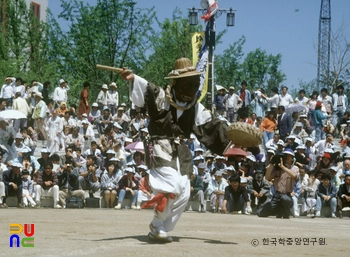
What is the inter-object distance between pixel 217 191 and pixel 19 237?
8.09 metres

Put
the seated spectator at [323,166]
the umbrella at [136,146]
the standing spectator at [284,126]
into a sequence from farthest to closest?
the standing spectator at [284,126] → the umbrella at [136,146] → the seated spectator at [323,166]

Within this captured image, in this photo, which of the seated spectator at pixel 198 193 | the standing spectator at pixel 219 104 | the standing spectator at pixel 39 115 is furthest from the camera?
the standing spectator at pixel 219 104

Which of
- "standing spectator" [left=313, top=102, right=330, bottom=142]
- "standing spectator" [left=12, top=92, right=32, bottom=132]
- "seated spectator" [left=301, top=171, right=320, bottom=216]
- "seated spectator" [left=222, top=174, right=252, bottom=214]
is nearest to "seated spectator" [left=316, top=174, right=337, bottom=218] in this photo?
"seated spectator" [left=301, top=171, right=320, bottom=216]

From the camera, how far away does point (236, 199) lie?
15227mm

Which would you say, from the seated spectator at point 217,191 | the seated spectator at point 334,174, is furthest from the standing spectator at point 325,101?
the seated spectator at point 217,191

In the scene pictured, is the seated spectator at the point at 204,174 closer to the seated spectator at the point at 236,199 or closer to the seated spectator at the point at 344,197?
the seated spectator at the point at 236,199

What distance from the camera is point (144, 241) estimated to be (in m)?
8.23

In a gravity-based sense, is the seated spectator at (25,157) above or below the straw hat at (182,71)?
below

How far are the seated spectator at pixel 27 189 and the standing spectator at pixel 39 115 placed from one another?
15.1ft

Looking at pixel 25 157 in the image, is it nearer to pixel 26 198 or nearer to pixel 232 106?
pixel 26 198

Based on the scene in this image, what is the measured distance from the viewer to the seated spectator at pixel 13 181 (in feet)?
50.4

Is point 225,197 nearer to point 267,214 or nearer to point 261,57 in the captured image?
point 267,214

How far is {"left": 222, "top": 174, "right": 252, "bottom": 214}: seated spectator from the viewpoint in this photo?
15.2m

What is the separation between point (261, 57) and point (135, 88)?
2411 inches
